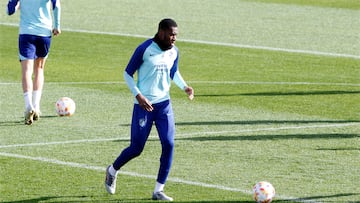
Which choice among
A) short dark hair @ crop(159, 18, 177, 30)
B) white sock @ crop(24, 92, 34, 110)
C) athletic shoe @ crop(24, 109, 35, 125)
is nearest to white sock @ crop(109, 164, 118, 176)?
short dark hair @ crop(159, 18, 177, 30)

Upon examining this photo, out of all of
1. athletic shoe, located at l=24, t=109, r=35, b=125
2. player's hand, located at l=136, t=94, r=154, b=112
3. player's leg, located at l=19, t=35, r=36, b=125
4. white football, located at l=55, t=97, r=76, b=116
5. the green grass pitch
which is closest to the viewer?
player's hand, located at l=136, t=94, r=154, b=112

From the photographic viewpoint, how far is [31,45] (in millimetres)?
18484

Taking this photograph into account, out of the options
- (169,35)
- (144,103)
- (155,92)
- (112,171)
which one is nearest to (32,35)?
(112,171)

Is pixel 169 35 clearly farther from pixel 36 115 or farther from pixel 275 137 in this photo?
pixel 36 115

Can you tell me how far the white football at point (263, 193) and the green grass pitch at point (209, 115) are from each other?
32 centimetres

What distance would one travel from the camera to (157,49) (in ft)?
42.4

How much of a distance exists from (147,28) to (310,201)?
21.9 metres

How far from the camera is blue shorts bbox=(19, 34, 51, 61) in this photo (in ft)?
60.5

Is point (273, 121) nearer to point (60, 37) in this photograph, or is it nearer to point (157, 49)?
point (157, 49)

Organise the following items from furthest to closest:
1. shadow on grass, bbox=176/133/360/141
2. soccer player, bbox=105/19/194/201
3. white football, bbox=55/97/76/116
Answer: white football, bbox=55/97/76/116, shadow on grass, bbox=176/133/360/141, soccer player, bbox=105/19/194/201

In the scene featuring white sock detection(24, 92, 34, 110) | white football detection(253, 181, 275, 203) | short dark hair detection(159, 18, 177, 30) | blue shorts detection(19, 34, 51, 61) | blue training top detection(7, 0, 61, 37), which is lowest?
white sock detection(24, 92, 34, 110)

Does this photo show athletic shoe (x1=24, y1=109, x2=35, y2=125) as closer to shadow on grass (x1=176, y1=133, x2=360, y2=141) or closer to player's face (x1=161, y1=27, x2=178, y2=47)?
shadow on grass (x1=176, y1=133, x2=360, y2=141)

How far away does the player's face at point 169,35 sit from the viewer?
12742mm

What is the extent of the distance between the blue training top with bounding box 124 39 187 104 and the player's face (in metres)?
0.13
